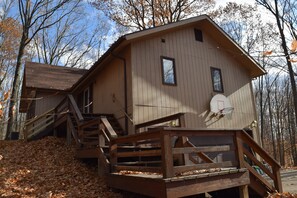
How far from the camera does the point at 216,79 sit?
11.6 meters

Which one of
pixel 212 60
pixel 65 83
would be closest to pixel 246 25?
pixel 212 60

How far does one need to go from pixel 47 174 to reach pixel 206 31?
9.31 meters

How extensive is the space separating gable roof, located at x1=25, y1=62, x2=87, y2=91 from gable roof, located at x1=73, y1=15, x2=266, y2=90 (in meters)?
1.82

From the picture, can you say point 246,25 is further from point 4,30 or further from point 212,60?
point 4,30

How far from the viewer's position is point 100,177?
6.53 meters

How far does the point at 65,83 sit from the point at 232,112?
10.5 m

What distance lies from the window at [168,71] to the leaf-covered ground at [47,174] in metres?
4.47

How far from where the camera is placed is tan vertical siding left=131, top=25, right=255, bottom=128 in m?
9.19

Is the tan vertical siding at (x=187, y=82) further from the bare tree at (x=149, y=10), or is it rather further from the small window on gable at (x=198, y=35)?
the bare tree at (x=149, y=10)

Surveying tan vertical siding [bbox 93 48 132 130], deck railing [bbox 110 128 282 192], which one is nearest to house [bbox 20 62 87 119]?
tan vertical siding [bbox 93 48 132 130]

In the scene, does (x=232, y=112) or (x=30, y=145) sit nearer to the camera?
(x=30, y=145)

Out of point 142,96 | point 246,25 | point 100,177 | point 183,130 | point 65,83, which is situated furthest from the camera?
point 246,25

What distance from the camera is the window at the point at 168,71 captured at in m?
9.88

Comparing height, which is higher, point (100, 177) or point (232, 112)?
point (232, 112)
